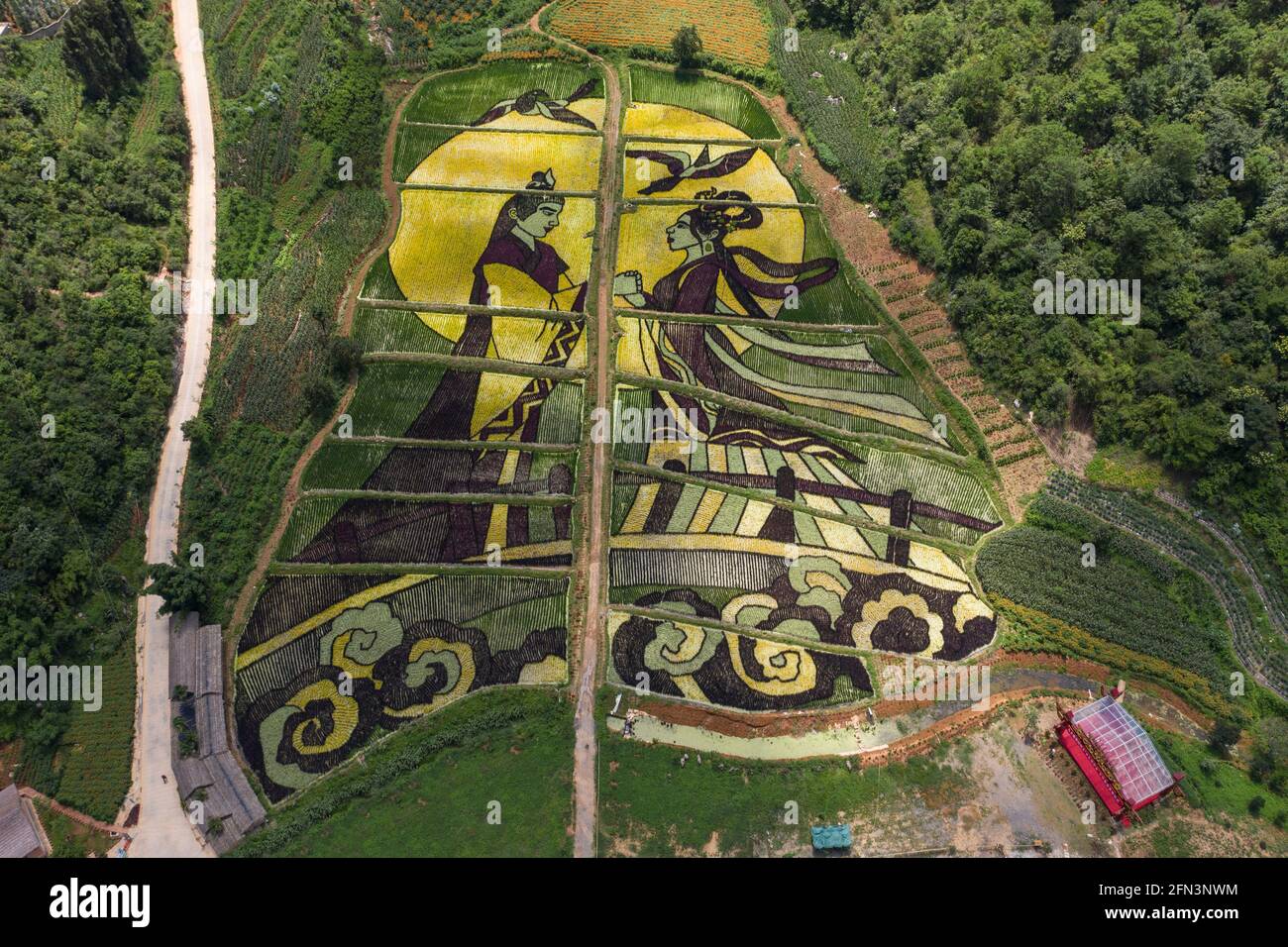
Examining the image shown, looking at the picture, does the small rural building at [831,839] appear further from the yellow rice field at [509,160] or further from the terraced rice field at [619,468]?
the yellow rice field at [509,160]

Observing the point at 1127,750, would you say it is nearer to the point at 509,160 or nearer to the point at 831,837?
the point at 831,837

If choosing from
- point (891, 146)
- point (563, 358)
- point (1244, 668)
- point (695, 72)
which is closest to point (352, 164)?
point (563, 358)

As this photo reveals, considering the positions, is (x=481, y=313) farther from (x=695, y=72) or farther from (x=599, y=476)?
(x=695, y=72)

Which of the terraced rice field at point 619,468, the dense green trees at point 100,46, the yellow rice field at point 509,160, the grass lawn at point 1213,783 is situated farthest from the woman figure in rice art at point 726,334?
the dense green trees at point 100,46

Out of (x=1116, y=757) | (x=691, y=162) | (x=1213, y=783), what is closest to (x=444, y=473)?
(x=691, y=162)

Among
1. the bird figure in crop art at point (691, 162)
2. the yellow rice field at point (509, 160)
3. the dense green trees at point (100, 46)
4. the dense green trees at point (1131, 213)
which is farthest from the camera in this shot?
the bird figure in crop art at point (691, 162)
